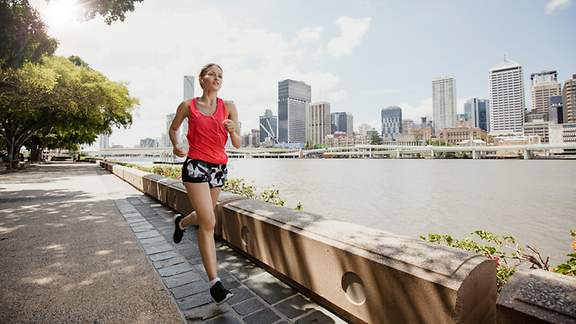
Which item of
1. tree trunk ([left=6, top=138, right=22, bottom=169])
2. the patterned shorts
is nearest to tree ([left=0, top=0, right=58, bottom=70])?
the patterned shorts

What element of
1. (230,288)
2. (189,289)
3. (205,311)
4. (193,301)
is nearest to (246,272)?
(230,288)

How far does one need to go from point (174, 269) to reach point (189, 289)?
61cm

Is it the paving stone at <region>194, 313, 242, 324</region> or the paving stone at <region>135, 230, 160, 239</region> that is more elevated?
the paving stone at <region>135, 230, 160, 239</region>

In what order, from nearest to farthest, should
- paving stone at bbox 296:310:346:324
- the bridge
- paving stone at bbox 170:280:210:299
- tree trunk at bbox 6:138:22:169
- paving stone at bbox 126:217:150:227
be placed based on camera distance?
paving stone at bbox 296:310:346:324 < paving stone at bbox 170:280:210:299 < paving stone at bbox 126:217:150:227 < tree trunk at bbox 6:138:22:169 < the bridge

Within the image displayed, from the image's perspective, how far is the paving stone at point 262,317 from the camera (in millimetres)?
→ 2492

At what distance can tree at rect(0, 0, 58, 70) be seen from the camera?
8492 mm

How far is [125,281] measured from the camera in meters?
3.25

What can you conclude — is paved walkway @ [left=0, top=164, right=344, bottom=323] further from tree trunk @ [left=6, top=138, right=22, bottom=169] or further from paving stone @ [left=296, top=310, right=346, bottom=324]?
tree trunk @ [left=6, top=138, right=22, bottom=169]

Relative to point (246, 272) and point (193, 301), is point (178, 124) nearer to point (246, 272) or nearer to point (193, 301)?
point (193, 301)

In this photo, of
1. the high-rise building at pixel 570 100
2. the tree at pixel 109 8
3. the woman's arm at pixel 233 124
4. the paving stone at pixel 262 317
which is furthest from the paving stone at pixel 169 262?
the high-rise building at pixel 570 100

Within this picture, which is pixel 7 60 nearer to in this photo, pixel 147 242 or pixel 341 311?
pixel 147 242

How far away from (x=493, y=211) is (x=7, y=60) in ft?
59.7

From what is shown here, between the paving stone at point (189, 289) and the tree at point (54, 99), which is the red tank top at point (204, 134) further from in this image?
the tree at point (54, 99)

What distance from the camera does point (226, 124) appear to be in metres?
2.87
